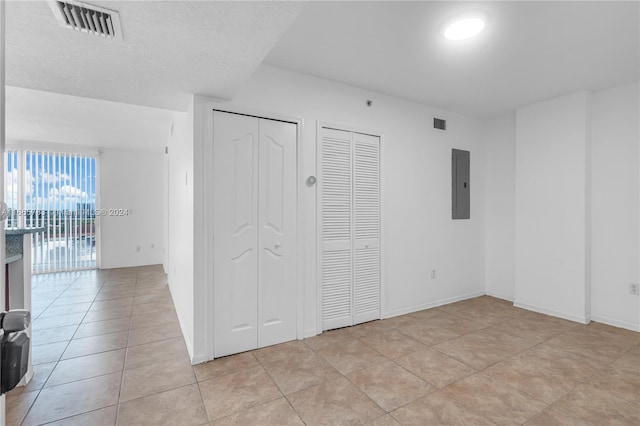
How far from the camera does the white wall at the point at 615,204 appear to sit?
3.37m

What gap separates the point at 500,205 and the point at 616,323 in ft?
6.08

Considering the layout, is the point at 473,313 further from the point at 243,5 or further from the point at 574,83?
the point at 243,5

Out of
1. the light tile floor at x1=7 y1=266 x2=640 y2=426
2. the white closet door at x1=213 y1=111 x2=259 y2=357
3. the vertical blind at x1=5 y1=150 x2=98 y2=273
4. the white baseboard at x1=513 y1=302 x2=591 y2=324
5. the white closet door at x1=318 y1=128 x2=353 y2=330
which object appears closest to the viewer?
the light tile floor at x1=7 y1=266 x2=640 y2=426

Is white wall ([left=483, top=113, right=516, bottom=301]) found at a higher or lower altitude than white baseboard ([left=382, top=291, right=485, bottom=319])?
higher

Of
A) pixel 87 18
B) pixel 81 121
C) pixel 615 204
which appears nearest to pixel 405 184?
pixel 615 204

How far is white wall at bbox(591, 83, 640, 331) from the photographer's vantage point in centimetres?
337

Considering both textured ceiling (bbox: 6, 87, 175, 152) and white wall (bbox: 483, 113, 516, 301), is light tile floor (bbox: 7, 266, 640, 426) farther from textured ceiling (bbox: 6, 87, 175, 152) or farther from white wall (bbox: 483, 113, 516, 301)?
textured ceiling (bbox: 6, 87, 175, 152)

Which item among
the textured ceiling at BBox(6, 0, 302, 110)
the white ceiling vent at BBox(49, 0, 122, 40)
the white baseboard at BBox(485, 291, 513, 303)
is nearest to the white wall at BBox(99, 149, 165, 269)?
the textured ceiling at BBox(6, 0, 302, 110)

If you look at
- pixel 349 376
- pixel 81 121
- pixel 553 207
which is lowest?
pixel 349 376

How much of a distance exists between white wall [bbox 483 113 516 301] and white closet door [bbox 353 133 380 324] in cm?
218

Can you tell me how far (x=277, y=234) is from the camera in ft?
9.63

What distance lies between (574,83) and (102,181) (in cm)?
803

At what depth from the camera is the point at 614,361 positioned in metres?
2.63

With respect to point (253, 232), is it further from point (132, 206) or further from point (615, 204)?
point (132, 206)
